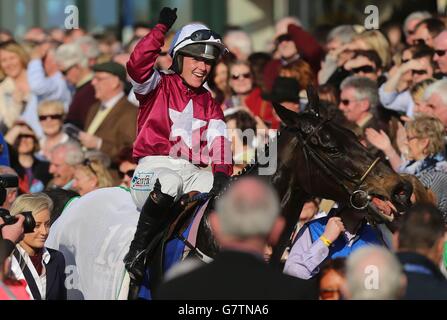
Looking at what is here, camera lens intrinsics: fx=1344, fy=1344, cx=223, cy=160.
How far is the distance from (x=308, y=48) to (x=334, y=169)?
5041 mm

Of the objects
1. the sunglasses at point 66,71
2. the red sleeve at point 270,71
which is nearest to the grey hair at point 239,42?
the red sleeve at point 270,71

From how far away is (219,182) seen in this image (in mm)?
7566

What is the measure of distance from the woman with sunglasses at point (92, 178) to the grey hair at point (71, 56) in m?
3.91

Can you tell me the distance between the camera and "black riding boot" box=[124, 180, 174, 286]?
769 centimetres

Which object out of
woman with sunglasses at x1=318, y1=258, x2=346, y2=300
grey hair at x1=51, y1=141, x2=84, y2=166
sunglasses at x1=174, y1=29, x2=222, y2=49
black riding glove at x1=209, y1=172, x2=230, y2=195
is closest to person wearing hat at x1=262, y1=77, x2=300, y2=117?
grey hair at x1=51, y1=141, x2=84, y2=166

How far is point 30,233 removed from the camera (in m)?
7.94

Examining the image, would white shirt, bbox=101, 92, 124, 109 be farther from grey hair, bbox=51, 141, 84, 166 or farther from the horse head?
the horse head

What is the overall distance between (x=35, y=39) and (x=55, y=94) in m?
2.39

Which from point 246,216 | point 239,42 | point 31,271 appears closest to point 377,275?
point 246,216

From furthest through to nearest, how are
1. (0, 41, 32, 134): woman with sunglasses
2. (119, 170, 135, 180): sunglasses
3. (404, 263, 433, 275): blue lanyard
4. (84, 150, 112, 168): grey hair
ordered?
(0, 41, 32, 134): woman with sunglasses
(84, 150, 112, 168): grey hair
(119, 170, 135, 180): sunglasses
(404, 263, 433, 275): blue lanyard

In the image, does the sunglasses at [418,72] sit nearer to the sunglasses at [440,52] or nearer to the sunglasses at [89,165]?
the sunglasses at [440,52]

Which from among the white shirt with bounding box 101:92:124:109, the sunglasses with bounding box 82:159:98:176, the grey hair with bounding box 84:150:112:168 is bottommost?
the grey hair with bounding box 84:150:112:168

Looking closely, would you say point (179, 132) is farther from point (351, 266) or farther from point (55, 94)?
point (55, 94)

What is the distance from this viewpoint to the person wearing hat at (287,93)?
1098 centimetres
